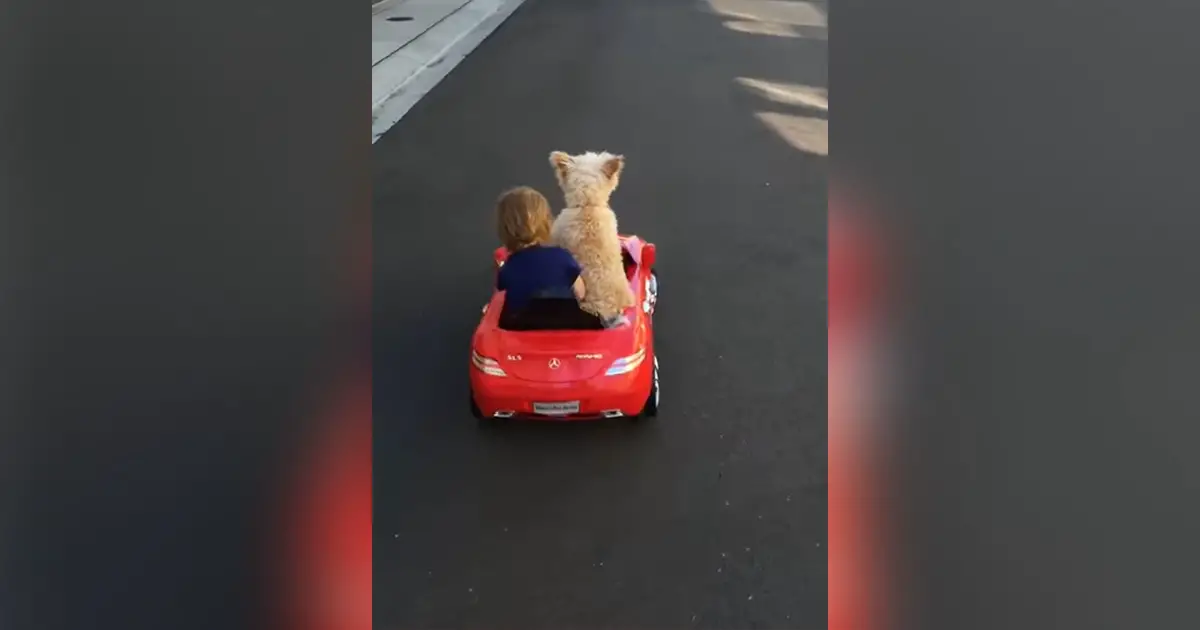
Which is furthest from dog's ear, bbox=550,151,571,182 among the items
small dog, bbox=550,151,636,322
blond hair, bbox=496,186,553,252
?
blond hair, bbox=496,186,553,252

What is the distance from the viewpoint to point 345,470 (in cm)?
136

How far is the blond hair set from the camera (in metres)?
4.09

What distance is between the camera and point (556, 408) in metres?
4.13

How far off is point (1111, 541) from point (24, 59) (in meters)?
1.58

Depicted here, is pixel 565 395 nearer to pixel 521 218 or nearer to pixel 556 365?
pixel 556 365

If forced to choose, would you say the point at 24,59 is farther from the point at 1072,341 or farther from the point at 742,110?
the point at 742,110

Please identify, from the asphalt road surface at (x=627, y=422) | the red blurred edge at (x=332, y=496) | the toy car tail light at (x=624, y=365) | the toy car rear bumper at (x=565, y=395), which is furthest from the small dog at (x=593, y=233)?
A: the red blurred edge at (x=332, y=496)

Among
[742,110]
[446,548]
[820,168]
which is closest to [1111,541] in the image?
[446,548]

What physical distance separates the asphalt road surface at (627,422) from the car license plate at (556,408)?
25cm

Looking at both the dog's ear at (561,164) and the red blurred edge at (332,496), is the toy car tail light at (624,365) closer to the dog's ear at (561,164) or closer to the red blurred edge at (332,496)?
the dog's ear at (561,164)

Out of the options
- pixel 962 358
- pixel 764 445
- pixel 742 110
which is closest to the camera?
pixel 962 358

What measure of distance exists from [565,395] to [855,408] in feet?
8.84

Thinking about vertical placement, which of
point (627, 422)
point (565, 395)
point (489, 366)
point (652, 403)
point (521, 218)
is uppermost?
point (521, 218)

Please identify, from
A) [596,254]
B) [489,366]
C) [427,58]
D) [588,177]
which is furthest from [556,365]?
[427,58]
